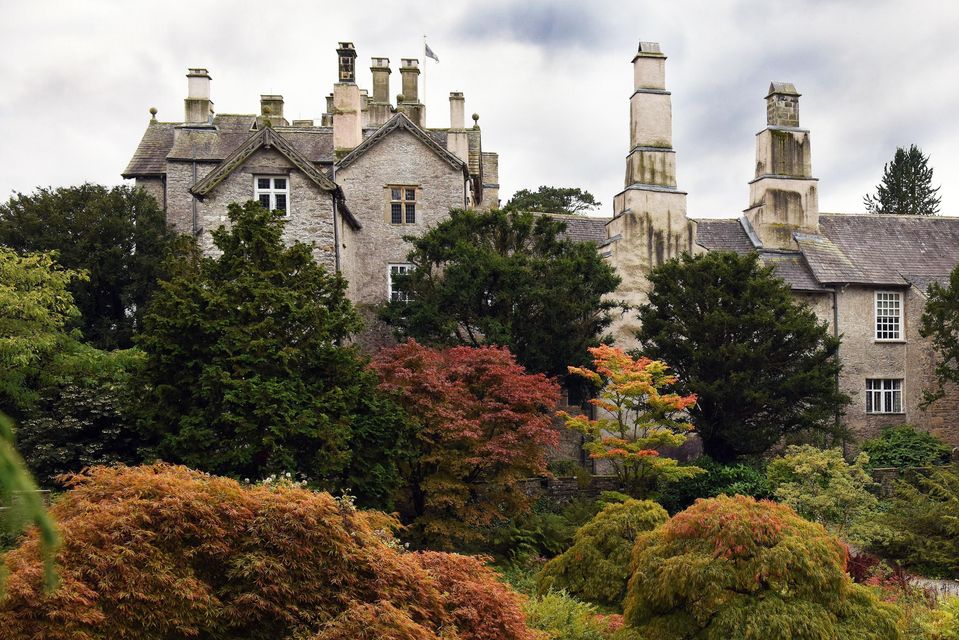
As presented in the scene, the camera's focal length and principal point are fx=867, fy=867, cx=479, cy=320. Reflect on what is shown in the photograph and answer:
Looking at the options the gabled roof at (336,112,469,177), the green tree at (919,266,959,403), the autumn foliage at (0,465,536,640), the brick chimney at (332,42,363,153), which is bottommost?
the autumn foliage at (0,465,536,640)

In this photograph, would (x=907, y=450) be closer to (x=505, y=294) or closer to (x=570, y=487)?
(x=570, y=487)

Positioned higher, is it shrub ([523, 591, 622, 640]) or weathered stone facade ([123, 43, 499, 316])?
weathered stone facade ([123, 43, 499, 316])

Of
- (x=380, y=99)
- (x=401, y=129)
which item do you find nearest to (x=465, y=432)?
(x=401, y=129)

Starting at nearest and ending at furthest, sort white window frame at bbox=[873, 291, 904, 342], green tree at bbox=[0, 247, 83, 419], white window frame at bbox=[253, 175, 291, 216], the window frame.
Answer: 1. green tree at bbox=[0, 247, 83, 419]
2. white window frame at bbox=[253, 175, 291, 216]
3. the window frame
4. white window frame at bbox=[873, 291, 904, 342]

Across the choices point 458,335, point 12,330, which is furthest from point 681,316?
point 12,330

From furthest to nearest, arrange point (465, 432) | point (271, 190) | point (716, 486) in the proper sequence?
point (271, 190) < point (716, 486) < point (465, 432)

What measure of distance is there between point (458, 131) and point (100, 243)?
14.3 meters

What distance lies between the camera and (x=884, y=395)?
36562mm

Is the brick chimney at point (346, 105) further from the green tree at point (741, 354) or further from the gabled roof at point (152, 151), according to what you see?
the green tree at point (741, 354)

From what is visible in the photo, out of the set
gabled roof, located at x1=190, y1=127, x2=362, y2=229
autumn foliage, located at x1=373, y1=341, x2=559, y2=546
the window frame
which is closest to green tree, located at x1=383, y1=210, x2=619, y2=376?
the window frame

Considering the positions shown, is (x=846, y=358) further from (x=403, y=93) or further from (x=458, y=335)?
(x=403, y=93)

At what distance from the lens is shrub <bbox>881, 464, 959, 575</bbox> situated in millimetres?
21016

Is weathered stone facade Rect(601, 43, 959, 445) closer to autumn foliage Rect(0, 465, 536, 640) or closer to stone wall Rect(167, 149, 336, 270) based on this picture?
stone wall Rect(167, 149, 336, 270)

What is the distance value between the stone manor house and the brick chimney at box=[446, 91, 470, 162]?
5cm
